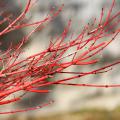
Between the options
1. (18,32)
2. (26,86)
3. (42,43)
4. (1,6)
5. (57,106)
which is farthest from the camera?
(57,106)

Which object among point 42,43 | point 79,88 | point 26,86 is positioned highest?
point 42,43

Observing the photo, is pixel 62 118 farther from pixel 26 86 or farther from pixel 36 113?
pixel 26 86

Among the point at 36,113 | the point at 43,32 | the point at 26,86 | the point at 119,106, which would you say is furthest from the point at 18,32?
the point at 26,86

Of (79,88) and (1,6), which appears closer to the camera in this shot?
(1,6)

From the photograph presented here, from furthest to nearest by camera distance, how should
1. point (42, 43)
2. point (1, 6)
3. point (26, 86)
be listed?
point (42, 43), point (1, 6), point (26, 86)

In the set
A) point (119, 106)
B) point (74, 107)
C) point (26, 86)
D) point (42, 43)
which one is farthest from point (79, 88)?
point (26, 86)

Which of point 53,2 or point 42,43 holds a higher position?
point 53,2

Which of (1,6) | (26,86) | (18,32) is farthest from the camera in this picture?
(18,32)

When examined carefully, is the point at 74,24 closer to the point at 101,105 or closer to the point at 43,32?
the point at 43,32

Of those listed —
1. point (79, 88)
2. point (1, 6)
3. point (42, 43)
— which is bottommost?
point (79, 88)
